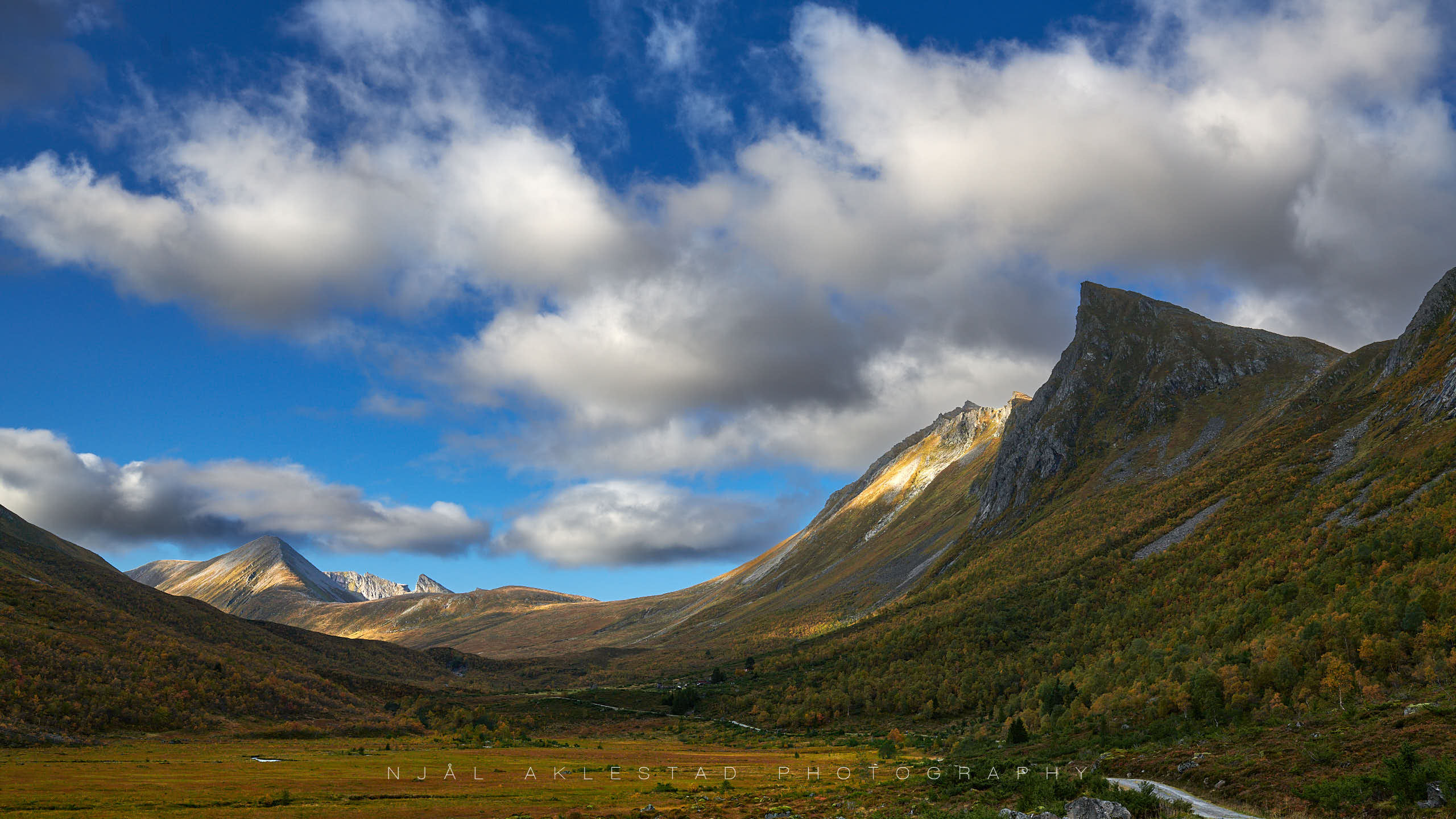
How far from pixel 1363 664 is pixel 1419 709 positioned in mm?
17019

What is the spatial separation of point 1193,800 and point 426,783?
44416 mm

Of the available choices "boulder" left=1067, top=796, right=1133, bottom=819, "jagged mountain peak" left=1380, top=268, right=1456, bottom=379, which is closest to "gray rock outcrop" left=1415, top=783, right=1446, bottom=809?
"boulder" left=1067, top=796, right=1133, bottom=819

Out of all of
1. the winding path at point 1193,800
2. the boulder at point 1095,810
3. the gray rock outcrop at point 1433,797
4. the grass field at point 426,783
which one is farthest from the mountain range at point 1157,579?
the grass field at point 426,783

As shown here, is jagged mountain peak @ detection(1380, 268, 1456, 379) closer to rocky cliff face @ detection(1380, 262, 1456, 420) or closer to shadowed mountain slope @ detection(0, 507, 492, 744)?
rocky cliff face @ detection(1380, 262, 1456, 420)

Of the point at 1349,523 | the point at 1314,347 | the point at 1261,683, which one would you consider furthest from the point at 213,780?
the point at 1314,347

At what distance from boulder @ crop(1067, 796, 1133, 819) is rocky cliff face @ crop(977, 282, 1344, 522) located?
155537mm

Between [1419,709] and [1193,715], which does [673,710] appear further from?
[1419,709]

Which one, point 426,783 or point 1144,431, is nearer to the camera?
point 426,783

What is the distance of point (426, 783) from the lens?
47438 mm

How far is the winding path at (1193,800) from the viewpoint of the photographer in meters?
23.3

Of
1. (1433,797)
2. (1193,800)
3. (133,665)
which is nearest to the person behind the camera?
(1433,797)

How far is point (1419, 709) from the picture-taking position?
30.6m

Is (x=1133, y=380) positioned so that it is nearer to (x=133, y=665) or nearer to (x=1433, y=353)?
(x=1433, y=353)

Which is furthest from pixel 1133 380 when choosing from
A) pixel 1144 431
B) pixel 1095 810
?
pixel 1095 810
